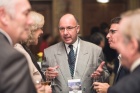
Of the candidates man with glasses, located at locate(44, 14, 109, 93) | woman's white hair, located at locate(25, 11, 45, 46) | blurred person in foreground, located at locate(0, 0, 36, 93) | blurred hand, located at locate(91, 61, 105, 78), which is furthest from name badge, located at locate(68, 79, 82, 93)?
→ blurred person in foreground, located at locate(0, 0, 36, 93)

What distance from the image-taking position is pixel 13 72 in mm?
1990

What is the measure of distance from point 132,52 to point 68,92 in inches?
75.9

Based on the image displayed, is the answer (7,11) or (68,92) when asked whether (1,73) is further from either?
(68,92)

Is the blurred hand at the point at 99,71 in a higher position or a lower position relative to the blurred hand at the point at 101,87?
higher

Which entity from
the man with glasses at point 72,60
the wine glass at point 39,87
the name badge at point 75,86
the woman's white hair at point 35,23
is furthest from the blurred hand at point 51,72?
the wine glass at point 39,87

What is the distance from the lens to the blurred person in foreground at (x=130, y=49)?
1983 millimetres

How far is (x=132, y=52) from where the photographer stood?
6.67ft

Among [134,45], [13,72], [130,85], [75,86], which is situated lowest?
[75,86]

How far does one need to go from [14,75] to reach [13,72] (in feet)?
0.06

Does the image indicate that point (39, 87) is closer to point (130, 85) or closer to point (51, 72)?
point (51, 72)

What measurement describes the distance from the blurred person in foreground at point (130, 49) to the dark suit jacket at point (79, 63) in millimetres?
1818

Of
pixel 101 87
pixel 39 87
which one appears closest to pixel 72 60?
pixel 101 87

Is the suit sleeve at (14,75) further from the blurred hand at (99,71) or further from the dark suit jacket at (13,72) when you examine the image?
the blurred hand at (99,71)

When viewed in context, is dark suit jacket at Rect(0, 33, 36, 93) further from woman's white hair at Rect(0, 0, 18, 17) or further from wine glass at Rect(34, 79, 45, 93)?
wine glass at Rect(34, 79, 45, 93)
